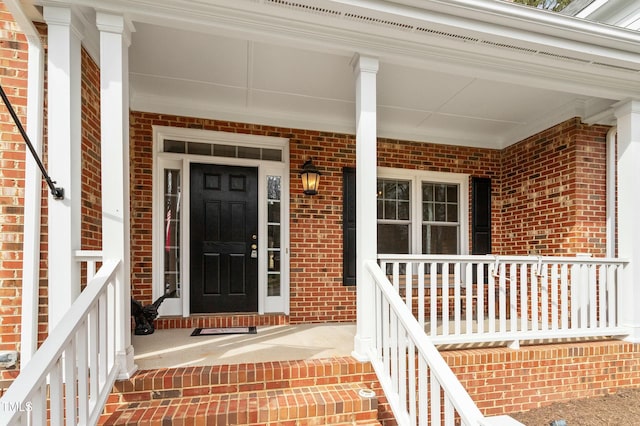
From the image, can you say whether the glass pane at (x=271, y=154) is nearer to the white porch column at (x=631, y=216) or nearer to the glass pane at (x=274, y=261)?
the glass pane at (x=274, y=261)

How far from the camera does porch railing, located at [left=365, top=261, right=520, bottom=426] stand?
156cm

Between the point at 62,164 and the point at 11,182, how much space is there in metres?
0.43

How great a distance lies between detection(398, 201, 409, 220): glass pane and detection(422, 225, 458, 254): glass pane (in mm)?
333

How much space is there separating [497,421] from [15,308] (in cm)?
307

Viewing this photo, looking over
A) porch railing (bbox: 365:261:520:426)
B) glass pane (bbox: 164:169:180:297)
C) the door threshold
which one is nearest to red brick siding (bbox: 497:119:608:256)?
porch railing (bbox: 365:261:520:426)

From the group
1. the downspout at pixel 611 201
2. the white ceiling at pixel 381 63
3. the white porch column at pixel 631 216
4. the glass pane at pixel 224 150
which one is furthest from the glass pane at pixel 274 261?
the downspout at pixel 611 201

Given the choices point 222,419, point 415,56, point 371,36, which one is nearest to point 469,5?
point 415,56

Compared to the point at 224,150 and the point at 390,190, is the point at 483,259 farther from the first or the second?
the point at 224,150

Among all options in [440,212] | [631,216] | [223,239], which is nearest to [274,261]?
[223,239]

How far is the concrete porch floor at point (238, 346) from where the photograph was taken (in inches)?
97.3

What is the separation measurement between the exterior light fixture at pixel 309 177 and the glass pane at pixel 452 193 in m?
2.18

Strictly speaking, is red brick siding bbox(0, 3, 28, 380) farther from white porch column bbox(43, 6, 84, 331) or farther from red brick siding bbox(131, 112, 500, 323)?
Result: red brick siding bbox(131, 112, 500, 323)

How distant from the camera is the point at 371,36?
2496 millimetres

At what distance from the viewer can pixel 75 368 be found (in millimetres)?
1661
